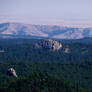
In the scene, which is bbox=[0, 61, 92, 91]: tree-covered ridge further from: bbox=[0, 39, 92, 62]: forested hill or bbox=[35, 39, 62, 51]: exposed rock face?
bbox=[35, 39, 62, 51]: exposed rock face

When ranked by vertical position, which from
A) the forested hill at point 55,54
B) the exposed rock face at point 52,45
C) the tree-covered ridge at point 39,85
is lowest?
the forested hill at point 55,54

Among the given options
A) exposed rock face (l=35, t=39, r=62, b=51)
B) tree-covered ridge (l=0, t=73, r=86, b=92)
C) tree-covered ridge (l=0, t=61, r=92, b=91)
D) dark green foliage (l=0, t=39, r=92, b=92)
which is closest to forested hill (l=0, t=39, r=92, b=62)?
dark green foliage (l=0, t=39, r=92, b=92)

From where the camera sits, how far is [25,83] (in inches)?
1854

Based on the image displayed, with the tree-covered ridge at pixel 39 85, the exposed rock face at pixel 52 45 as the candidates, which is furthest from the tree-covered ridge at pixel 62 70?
the exposed rock face at pixel 52 45

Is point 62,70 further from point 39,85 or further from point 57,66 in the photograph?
point 39,85

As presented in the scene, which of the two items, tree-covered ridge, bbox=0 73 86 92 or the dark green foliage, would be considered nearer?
tree-covered ridge, bbox=0 73 86 92

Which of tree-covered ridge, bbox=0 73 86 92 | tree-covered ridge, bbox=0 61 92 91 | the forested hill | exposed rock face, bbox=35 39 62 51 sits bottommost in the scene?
the forested hill

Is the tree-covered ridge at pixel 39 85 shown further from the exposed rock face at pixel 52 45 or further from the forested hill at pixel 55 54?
the exposed rock face at pixel 52 45

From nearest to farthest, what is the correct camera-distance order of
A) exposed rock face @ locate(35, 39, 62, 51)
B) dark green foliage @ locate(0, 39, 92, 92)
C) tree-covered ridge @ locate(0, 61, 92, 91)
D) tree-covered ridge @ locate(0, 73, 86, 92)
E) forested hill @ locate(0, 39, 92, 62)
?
tree-covered ridge @ locate(0, 73, 86, 92), dark green foliage @ locate(0, 39, 92, 92), tree-covered ridge @ locate(0, 61, 92, 91), forested hill @ locate(0, 39, 92, 62), exposed rock face @ locate(35, 39, 62, 51)

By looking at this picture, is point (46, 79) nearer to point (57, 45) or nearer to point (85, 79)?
point (85, 79)

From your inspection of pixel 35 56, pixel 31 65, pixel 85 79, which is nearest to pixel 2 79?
pixel 85 79

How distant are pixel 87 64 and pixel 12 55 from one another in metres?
64.8

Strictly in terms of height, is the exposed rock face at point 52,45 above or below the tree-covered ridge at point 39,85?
below

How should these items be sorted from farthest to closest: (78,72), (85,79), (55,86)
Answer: (78,72) → (85,79) → (55,86)
